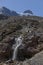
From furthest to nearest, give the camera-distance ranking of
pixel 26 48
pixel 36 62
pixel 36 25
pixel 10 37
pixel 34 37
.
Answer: pixel 36 25 → pixel 10 37 → pixel 34 37 → pixel 26 48 → pixel 36 62

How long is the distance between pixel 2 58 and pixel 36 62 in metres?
12.9

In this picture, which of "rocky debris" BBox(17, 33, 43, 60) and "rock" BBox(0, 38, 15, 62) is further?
"rock" BBox(0, 38, 15, 62)

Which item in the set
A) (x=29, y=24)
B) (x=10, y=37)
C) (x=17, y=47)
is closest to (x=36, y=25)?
(x=29, y=24)

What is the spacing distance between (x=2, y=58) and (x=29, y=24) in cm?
1701

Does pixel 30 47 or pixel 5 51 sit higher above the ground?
pixel 30 47

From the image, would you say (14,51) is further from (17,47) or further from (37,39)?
(37,39)

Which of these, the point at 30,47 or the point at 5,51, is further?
the point at 5,51

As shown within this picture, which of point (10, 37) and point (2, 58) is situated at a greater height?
point (10, 37)

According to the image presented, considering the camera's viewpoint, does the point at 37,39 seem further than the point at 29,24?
No

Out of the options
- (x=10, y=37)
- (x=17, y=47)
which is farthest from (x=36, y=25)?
(x=17, y=47)

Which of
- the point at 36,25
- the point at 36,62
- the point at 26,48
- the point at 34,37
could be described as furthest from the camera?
the point at 36,25

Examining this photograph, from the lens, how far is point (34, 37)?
112ft

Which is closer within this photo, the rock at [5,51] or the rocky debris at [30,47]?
the rocky debris at [30,47]

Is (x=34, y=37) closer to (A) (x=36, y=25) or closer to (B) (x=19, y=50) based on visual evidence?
(B) (x=19, y=50)
